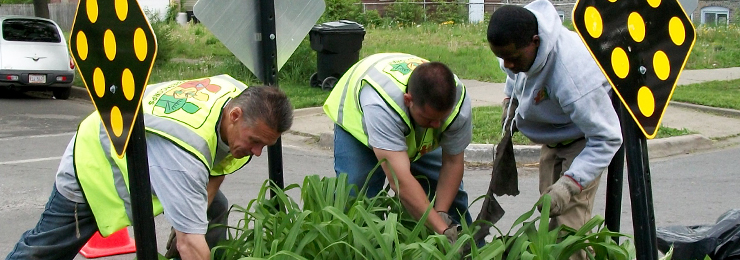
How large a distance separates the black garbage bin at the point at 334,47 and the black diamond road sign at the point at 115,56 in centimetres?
984

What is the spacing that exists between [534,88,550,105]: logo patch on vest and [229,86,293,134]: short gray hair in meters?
1.17

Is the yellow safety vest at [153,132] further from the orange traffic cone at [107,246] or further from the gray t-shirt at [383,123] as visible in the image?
the orange traffic cone at [107,246]

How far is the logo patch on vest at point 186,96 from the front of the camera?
308 centimetres

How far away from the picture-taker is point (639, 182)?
7.54ft

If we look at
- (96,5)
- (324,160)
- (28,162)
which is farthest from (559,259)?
(28,162)

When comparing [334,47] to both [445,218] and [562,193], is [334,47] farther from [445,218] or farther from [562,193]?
[562,193]

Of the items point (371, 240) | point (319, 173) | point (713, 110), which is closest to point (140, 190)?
point (371, 240)

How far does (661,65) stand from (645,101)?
10 cm

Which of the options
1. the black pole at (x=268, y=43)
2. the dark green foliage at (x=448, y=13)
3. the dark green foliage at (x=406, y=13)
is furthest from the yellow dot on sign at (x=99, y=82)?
the dark green foliage at (x=448, y=13)

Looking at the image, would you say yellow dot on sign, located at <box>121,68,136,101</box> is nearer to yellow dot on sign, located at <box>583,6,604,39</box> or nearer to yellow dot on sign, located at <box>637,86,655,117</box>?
yellow dot on sign, located at <box>583,6,604,39</box>

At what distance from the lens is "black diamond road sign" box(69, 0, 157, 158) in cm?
238

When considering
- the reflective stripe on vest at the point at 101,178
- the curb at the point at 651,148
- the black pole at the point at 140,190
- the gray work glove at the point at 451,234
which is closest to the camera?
the black pole at the point at 140,190

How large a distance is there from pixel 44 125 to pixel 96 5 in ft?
31.0

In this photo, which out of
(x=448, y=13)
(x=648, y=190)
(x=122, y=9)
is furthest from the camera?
(x=448, y=13)
